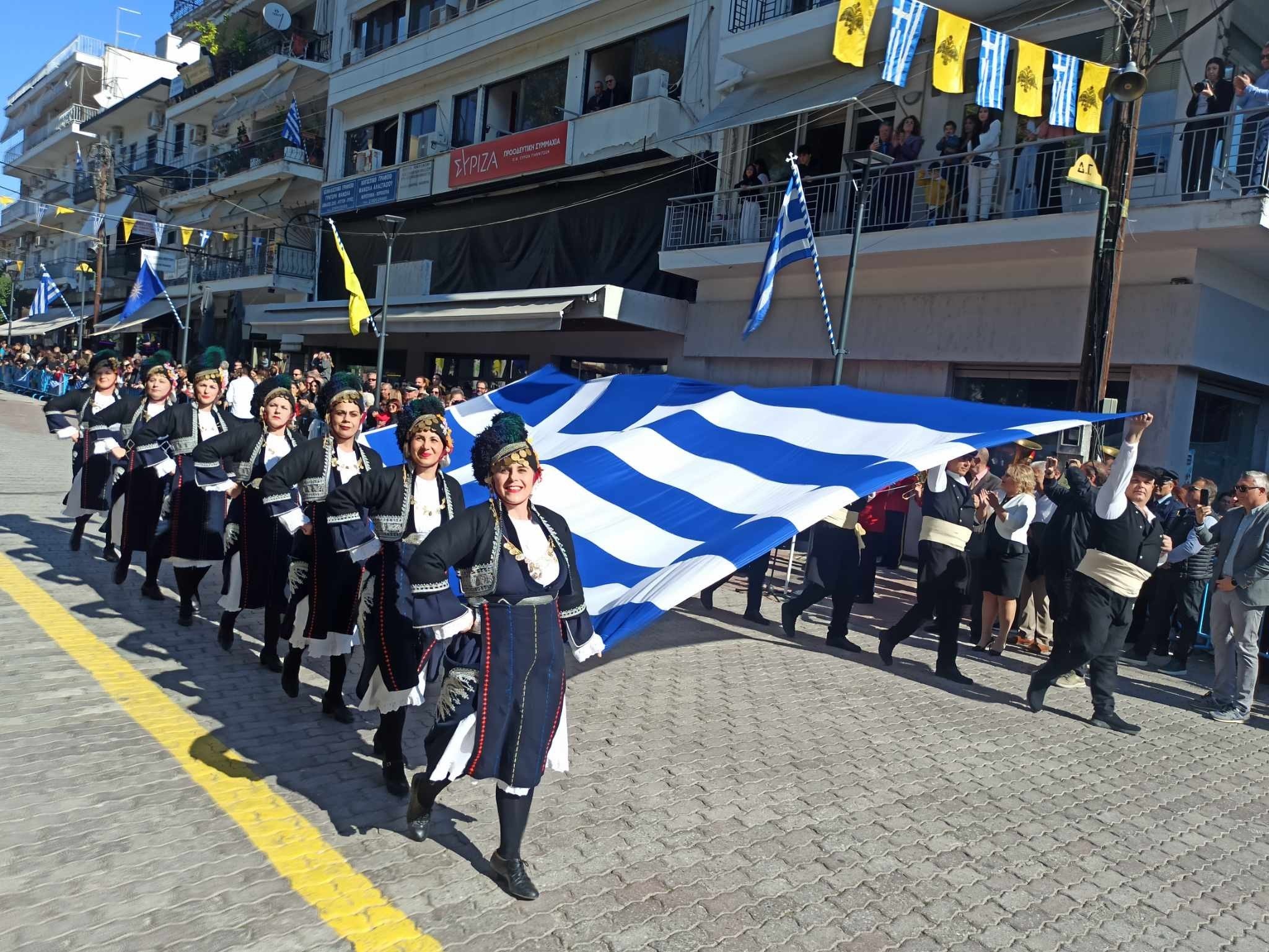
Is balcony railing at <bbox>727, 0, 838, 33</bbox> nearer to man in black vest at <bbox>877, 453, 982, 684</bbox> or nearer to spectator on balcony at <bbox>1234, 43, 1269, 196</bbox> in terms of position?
spectator on balcony at <bbox>1234, 43, 1269, 196</bbox>

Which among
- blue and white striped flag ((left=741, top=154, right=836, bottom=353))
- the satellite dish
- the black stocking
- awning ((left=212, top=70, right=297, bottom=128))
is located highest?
the satellite dish

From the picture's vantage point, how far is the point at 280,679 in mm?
5691

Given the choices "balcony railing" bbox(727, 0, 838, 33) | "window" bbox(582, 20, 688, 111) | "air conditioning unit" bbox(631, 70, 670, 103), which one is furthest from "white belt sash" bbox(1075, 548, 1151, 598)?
"window" bbox(582, 20, 688, 111)

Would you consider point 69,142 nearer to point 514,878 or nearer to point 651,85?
point 651,85

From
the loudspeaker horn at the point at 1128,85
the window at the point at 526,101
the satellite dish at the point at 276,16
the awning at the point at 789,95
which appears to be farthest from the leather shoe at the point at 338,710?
the satellite dish at the point at 276,16

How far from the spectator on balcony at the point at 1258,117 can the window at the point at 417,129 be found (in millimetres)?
16402

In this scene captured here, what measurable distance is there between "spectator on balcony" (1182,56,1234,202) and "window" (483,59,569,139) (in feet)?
36.3

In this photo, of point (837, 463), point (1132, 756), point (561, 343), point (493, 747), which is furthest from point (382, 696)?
point (561, 343)

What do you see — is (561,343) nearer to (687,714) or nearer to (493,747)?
(687,714)

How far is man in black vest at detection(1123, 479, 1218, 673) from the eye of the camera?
8.04 meters

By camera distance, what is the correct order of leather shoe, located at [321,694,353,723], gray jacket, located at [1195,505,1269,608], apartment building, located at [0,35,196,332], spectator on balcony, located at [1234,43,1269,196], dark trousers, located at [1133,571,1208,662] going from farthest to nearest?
apartment building, located at [0,35,196,332]
spectator on balcony, located at [1234,43,1269,196]
dark trousers, located at [1133,571,1208,662]
gray jacket, located at [1195,505,1269,608]
leather shoe, located at [321,694,353,723]

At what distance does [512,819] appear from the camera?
3473 mm

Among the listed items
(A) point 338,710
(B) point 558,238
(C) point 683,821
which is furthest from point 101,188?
(C) point 683,821

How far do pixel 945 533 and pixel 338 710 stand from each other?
181 inches
